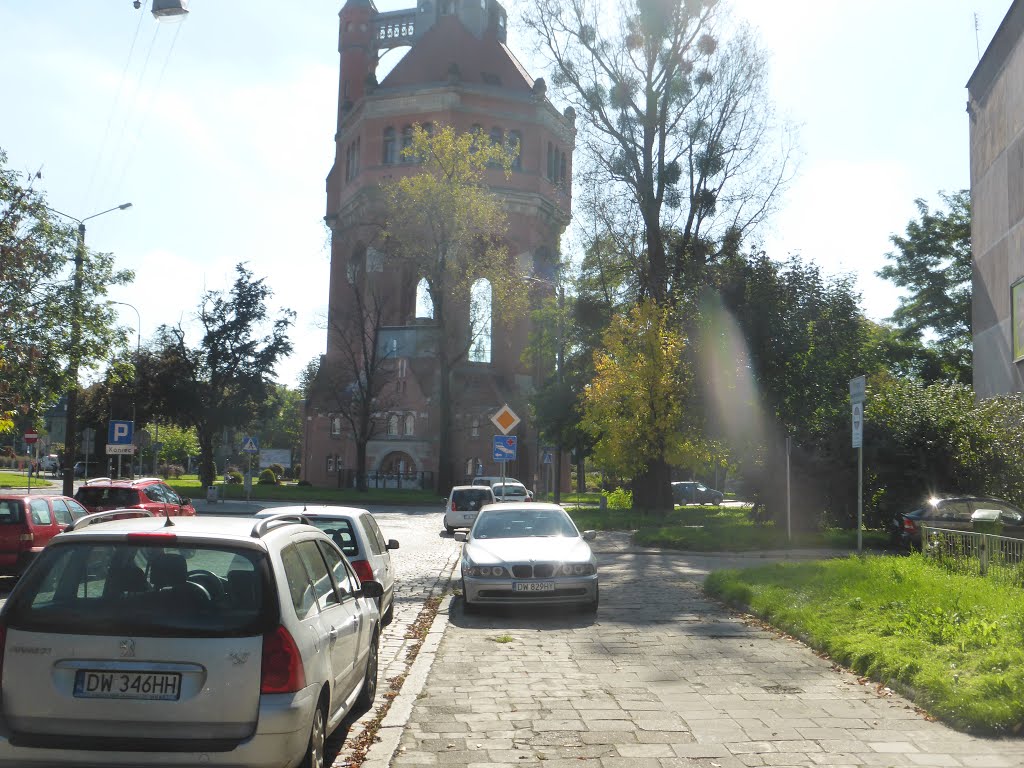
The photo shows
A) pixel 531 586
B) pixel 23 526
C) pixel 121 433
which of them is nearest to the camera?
pixel 531 586

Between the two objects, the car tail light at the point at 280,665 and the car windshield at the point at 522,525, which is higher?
the car windshield at the point at 522,525

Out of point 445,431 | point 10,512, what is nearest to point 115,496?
point 10,512

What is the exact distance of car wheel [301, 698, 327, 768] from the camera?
524cm

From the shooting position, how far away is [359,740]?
6605 mm

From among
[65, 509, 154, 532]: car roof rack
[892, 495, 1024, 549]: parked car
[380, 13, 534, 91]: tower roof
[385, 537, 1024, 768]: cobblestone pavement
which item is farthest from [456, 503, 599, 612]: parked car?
[380, 13, 534, 91]: tower roof

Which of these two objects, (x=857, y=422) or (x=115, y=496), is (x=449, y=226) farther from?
(x=857, y=422)

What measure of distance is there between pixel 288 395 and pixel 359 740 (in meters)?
121

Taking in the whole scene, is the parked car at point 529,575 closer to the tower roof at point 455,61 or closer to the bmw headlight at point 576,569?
the bmw headlight at point 576,569

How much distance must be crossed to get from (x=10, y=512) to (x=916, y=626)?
42.0 feet

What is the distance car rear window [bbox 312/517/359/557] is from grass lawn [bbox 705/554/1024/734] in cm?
478

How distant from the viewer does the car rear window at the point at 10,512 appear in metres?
15.3

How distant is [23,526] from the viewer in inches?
603

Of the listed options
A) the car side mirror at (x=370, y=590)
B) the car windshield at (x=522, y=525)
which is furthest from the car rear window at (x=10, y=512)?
the car side mirror at (x=370, y=590)

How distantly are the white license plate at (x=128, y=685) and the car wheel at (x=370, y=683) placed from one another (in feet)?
8.09
